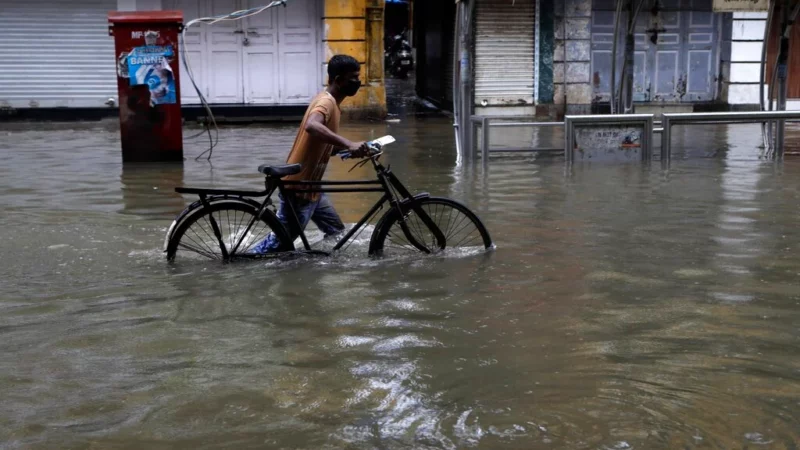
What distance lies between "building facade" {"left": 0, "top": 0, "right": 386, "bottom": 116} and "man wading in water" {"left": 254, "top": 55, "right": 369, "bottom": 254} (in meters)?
12.6

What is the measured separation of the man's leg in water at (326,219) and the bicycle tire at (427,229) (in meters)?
0.45

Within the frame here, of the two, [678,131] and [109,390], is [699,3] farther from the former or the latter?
[109,390]

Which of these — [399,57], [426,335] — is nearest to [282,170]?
[426,335]

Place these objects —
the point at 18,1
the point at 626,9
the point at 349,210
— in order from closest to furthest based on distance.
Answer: the point at 349,210
the point at 18,1
the point at 626,9

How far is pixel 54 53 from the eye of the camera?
18.9 meters

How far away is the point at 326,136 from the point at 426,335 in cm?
185

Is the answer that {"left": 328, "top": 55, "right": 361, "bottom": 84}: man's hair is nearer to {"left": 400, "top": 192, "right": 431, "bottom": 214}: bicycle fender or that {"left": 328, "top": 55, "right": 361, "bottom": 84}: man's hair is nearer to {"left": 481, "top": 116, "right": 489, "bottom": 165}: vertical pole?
{"left": 400, "top": 192, "right": 431, "bottom": 214}: bicycle fender

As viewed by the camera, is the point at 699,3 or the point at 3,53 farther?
the point at 699,3

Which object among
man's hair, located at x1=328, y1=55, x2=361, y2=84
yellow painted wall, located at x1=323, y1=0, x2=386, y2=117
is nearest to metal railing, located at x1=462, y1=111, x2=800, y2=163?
man's hair, located at x1=328, y1=55, x2=361, y2=84

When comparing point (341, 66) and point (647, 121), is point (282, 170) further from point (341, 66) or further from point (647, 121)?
point (647, 121)

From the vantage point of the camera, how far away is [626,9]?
20.0m

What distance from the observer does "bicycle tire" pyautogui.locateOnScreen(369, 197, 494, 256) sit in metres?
6.73

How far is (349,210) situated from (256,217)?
2.73 m

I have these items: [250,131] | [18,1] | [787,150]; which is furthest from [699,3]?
[18,1]
